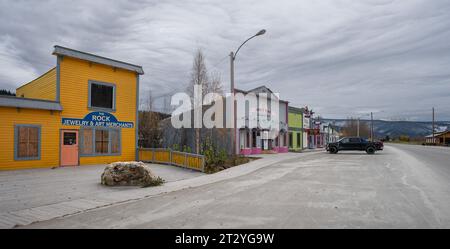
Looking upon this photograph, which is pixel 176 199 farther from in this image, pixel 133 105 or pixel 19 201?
pixel 133 105

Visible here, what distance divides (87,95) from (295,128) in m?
28.9

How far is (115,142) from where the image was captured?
19.9 metres

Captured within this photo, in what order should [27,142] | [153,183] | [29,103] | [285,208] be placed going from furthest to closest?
[27,142] → [29,103] → [153,183] → [285,208]

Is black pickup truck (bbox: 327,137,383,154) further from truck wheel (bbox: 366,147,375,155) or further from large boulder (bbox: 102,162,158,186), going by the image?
large boulder (bbox: 102,162,158,186)

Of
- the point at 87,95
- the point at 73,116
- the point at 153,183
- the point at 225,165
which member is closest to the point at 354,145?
the point at 225,165

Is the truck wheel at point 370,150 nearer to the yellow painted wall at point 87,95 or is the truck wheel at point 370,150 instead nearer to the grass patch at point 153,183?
the yellow painted wall at point 87,95

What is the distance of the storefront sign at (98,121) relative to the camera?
17719mm

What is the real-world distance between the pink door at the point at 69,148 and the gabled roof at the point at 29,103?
1520mm

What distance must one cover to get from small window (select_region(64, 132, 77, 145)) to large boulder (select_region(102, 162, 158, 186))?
764 centimetres

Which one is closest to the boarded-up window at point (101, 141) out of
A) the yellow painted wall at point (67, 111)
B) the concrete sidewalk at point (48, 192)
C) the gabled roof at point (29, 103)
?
the yellow painted wall at point (67, 111)

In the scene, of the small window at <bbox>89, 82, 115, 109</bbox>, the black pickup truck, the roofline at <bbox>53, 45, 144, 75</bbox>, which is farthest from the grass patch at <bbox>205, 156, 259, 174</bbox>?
the black pickup truck

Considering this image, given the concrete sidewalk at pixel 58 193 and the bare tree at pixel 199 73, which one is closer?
the concrete sidewalk at pixel 58 193

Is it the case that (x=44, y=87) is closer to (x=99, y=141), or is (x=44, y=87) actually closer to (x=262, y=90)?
(x=99, y=141)

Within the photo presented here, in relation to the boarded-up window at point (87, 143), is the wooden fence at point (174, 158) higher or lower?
lower
